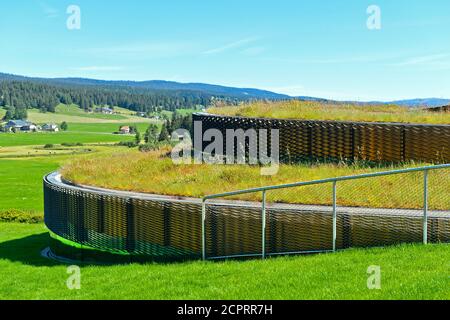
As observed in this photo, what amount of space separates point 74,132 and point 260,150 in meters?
176

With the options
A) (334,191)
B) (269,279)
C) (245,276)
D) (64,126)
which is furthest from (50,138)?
(269,279)

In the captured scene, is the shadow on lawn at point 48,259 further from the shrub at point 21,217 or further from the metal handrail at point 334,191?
the shrub at point 21,217

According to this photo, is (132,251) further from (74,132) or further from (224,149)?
(74,132)

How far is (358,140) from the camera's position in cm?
1864

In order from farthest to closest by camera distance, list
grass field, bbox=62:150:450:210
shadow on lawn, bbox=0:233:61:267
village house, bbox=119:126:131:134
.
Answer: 1. village house, bbox=119:126:131:134
2. shadow on lawn, bbox=0:233:61:267
3. grass field, bbox=62:150:450:210

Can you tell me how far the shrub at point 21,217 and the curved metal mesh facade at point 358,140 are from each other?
23886mm

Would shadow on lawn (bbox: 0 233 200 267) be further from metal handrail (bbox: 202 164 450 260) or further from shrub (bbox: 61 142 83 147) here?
shrub (bbox: 61 142 83 147)

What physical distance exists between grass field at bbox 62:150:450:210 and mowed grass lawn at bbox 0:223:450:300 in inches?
107

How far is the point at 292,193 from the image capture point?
1516 centimetres

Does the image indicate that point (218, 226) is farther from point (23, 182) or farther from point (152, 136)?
point (23, 182)

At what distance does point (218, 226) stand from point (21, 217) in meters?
30.3

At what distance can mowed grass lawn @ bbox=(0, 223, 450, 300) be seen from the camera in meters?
8.80

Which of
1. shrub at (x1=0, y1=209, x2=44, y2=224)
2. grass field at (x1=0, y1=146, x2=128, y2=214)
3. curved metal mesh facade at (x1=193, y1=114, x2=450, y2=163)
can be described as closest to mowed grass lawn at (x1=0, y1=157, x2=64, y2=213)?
grass field at (x1=0, y1=146, x2=128, y2=214)
